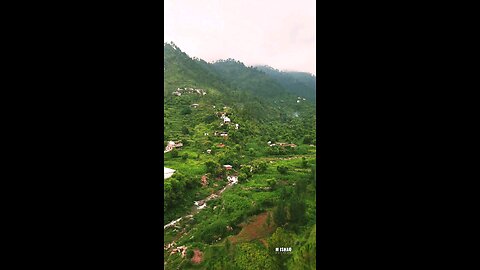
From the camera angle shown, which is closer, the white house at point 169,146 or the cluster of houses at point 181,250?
the cluster of houses at point 181,250

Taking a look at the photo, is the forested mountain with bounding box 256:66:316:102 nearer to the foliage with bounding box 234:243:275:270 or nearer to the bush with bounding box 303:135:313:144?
the bush with bounding box 303:135:313:144

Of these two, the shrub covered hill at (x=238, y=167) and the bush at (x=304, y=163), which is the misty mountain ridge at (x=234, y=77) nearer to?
the shrub covered hill at (x=238, y=167)

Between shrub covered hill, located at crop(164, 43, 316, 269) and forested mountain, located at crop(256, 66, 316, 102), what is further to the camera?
forested mountain, located at crop(256, 66, 316, 102)

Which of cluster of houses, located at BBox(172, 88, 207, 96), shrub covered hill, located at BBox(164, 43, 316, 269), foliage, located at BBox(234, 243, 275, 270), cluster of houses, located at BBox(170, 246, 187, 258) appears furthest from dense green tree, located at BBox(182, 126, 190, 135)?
foliage, located at BBox(234, 243, 275, 270)

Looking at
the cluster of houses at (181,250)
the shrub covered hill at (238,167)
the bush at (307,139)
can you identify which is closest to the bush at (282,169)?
the shrub covered hill at (238,167)

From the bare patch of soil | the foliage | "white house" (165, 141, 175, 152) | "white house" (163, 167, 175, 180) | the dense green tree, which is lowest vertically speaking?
the foliage

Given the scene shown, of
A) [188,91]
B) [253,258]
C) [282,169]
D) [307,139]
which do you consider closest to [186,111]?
[188,91]
